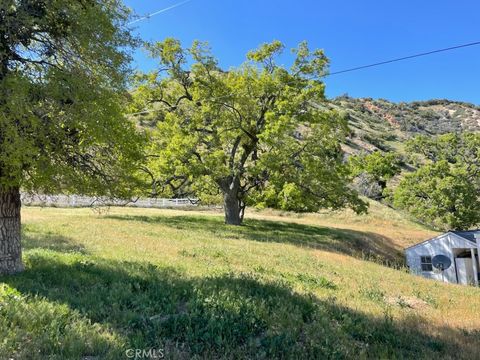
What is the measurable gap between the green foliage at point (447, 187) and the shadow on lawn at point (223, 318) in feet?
142

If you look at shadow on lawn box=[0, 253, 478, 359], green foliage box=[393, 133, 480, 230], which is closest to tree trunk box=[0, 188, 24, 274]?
shadow on lawn box=[0, 253, 478, 359]

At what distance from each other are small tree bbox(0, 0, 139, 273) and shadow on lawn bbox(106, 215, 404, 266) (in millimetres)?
11680

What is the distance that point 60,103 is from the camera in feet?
22.6

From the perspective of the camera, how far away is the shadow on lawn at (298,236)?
2081 cm

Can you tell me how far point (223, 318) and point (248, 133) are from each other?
62.3ft

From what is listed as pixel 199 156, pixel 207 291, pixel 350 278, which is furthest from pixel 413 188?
pixel 207 291

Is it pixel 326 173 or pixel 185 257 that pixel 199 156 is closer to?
pixel 326 173

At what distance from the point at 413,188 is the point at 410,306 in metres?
43.4

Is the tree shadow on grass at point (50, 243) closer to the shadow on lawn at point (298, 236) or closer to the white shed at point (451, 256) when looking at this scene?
the shadow on lawn at point (298, 236)

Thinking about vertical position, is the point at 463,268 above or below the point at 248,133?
below

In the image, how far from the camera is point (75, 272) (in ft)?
25.2

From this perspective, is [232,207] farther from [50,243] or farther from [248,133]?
[50,243]

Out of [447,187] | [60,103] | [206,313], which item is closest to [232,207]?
[60,103]

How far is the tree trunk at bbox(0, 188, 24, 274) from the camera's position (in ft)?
23.8
